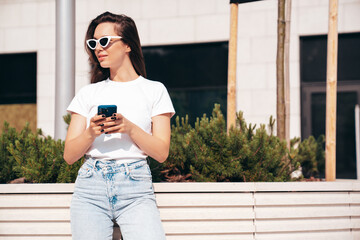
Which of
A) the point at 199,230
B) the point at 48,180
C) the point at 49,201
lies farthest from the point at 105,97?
the point at 48,180

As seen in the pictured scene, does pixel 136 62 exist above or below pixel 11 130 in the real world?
above

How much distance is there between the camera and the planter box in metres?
2.65

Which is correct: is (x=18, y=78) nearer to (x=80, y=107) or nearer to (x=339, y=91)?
(x=339, y=91)

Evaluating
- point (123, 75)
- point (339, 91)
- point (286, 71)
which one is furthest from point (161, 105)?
point (339, 91)

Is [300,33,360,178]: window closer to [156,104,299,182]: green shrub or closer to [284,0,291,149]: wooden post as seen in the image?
[284,0,291,149]: wooden post

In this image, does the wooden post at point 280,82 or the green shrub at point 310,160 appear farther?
the green shrub at point 310,160

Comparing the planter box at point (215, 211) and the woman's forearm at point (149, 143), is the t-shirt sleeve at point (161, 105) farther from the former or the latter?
the planter box at point (215, 211)

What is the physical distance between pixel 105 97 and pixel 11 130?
1.91 m

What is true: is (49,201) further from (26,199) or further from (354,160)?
(354,160)

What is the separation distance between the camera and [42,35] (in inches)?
363

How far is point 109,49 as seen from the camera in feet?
7.96

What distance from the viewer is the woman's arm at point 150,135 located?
80.4 inches

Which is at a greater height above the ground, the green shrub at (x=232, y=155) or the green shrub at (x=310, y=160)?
the green shrub at (x=232, y=155)

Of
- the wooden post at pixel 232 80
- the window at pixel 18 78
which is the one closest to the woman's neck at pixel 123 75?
the wooden post at pixel 232 80
